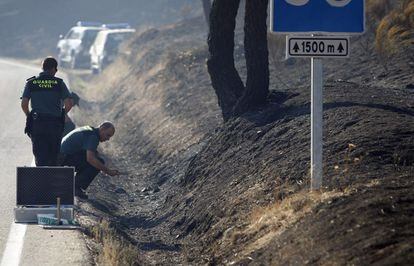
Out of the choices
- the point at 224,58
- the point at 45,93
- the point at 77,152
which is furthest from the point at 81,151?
the point at 224,58

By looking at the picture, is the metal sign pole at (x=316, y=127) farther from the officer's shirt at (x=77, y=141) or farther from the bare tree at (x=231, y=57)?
the bare tree at (x=231, y=57)

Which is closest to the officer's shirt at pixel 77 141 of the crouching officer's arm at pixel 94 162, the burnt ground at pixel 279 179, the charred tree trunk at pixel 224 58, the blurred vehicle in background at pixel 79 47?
the crouching officer's arm at pixel 94 162

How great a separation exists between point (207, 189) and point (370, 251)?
6.16 m

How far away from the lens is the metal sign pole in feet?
34.4

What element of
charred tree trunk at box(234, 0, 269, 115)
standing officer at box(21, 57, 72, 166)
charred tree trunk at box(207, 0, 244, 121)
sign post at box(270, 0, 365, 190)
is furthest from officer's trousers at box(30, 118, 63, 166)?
sign post at box(270, 0, 365, 190)

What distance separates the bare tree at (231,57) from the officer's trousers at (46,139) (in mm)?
3048

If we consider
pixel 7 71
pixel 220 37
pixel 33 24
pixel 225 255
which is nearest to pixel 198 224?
pixel 225 255

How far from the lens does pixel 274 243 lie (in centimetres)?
955

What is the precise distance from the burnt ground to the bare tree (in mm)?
342

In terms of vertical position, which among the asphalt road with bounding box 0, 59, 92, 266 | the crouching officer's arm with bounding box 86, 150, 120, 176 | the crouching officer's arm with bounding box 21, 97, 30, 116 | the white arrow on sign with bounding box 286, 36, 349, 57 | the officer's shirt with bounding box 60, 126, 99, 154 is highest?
the white arrow on sign with bounding box 286, 36, 349, 57

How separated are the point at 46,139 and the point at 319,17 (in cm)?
471

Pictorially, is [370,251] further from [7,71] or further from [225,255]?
[7,71]

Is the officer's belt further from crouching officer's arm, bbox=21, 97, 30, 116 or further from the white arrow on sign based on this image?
the white arrow on sign

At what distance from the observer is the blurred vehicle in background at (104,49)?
4169 cm
